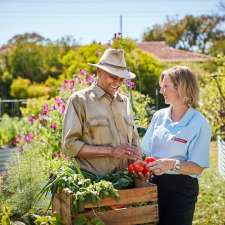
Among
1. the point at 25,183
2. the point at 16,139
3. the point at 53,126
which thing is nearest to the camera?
the point at 25,183

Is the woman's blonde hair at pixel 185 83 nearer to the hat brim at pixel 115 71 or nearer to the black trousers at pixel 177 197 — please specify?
the hat brim at pixel 115 71

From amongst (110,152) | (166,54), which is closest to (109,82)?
(110,152)

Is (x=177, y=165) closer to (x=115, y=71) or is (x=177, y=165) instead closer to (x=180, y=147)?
(x=180, y=147)

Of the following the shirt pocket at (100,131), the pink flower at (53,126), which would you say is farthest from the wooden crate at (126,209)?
the pink flower at (53,126)

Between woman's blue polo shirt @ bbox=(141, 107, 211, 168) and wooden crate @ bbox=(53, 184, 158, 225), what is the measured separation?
320mm

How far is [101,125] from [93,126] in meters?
0.05

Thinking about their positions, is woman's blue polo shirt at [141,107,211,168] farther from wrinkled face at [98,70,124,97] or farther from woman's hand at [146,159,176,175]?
wrinkled face at [98,70,124,97]

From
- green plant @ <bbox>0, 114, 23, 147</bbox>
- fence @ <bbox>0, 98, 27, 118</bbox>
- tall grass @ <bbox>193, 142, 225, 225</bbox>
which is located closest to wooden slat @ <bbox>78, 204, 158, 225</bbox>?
tall grass @ <bbox>193, 142, 225, 225</bbox>

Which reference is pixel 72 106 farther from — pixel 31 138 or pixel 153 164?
pixel 31 138

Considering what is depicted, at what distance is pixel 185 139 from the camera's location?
328 cm

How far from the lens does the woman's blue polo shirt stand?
128 inches

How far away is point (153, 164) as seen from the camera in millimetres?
3160

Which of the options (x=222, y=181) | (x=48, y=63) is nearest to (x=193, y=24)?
(x=48, y=63)

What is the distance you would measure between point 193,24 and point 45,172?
40539 mm
